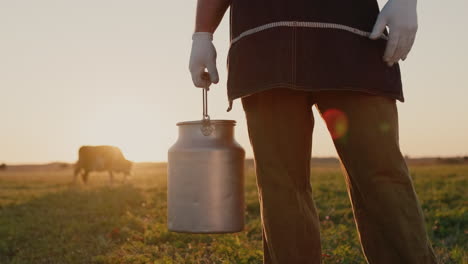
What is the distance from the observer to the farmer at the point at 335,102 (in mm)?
1957

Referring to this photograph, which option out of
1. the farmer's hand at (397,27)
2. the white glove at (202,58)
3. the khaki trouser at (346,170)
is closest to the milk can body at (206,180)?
the white glove at (202,58)

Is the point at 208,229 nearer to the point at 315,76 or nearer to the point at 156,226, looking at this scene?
the point at 315,76

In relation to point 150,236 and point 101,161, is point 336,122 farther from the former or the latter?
point 101,161

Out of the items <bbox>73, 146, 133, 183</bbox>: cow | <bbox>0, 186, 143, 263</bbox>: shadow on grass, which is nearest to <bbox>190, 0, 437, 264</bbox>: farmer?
<bbox>0, 186, 143, 263</bbox>: shadow on grass

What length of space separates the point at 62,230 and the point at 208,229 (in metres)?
4.45

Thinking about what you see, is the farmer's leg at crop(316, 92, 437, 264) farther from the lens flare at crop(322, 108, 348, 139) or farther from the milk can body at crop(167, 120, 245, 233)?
the milk can body at crop(167, 120, 245, 233)

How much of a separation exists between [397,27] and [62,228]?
5.73 meters

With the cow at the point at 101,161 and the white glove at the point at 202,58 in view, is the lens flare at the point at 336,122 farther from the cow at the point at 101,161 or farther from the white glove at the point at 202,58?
the cow at the point at 101,161

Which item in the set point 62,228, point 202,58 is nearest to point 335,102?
point 202,58

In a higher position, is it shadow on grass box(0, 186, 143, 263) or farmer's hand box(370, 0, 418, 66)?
farmer's hand box(370, 0, 418, 66)

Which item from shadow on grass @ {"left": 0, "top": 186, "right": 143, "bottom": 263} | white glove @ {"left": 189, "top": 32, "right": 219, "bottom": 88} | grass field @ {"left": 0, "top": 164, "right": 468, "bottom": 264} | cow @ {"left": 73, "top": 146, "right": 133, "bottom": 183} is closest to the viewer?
white glove @ {"left": 189, "top": 32, "right": 219, "bottom": 88}

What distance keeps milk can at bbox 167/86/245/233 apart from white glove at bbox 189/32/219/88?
0.51 ft

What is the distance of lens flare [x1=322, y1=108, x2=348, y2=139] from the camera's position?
78.6 inches

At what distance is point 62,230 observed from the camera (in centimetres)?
648
